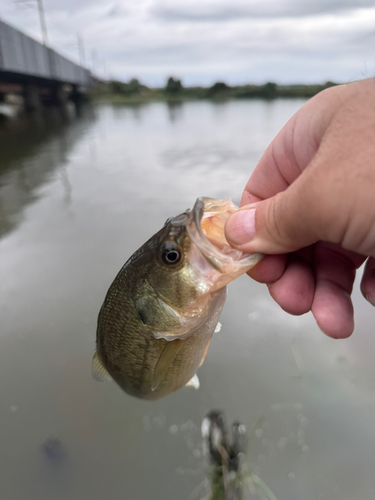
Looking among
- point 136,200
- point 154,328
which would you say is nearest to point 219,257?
point 154,328

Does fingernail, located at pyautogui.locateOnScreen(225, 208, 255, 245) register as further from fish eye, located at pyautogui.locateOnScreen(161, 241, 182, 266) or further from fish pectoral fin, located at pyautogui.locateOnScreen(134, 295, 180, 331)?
fish pectoral fin, located at pyautogui.locateOnScreen(134, 295, 180, 331)

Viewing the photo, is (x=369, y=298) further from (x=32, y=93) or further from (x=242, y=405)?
(x=32, y=93)

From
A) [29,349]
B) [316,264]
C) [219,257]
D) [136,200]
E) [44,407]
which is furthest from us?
[136,200]

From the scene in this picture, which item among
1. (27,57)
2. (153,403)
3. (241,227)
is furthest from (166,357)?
(27,57)

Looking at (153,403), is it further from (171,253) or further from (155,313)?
(171,253)

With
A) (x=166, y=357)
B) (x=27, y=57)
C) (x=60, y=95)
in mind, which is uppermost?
(x=27, y=57)
